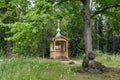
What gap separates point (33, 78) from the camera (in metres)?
6.58

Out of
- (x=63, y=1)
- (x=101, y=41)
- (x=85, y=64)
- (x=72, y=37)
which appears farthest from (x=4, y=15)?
(x=101, y=41)

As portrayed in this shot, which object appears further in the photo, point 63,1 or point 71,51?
point 71,51

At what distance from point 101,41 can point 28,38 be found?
24.2 meters

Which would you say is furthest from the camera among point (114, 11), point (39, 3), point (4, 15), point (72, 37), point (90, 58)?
point (72, 37)

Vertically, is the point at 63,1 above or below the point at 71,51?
above

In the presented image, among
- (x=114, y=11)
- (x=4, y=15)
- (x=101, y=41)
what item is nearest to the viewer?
(x=114, y=11)

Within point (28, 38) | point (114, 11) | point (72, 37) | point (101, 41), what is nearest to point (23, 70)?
point (28, 38)

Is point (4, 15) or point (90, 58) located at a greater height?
point (4, 15)

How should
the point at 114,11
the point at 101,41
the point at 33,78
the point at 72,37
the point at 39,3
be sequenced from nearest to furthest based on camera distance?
the point at 33,78
the point at 39,3
the point at 114,11
the point at 72,37
the point at 101,41

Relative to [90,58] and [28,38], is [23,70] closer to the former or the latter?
[28,38]

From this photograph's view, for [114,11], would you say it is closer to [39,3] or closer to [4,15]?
[39,3]

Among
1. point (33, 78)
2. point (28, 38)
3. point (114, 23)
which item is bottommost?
point (33, 78)

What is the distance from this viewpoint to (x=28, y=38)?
1193 cm

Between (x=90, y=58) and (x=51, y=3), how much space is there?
3083mm
